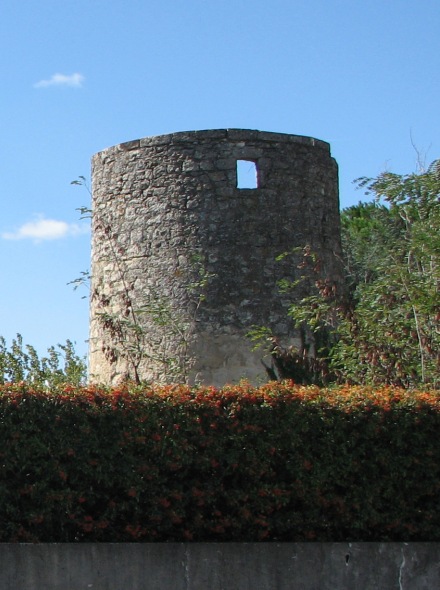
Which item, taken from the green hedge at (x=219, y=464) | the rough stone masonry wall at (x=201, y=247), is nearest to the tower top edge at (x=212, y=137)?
the rough stone masonry wall at (x=201, y=247)

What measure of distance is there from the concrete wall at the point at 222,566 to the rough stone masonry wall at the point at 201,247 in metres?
4.78

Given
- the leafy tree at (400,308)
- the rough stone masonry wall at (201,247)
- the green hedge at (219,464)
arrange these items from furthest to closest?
the rough stone masonry wall at (201,247) → the leafy tree at (400,308) → the green hedge at (219,464)

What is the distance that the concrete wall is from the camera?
8.22 metres

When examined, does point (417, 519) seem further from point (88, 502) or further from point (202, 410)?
point (88, 502)

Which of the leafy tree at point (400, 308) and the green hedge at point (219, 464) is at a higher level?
the leafy tree at point (400, 308)

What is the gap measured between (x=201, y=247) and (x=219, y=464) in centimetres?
529

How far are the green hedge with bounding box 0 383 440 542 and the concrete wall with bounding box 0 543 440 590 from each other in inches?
8.3

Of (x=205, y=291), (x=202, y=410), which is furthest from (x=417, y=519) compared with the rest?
(x=205, y=291)

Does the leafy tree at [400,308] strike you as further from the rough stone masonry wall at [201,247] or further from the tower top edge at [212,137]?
the tower top edge at [212,137]

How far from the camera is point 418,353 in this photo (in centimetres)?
1170

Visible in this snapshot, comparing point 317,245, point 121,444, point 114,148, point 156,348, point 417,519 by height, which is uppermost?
point 114,148

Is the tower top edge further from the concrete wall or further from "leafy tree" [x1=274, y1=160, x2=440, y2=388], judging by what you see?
the concrete wall

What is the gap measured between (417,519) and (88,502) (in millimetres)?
2664

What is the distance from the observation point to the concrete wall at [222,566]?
8219 millimetres
